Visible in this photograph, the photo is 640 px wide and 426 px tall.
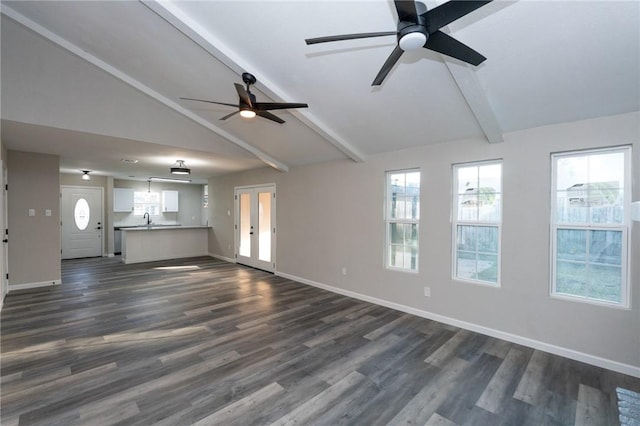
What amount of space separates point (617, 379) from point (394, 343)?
78.7 inches

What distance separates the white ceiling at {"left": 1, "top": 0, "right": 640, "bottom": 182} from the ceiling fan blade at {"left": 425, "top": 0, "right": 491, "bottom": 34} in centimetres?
85

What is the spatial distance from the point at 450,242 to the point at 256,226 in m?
4.86

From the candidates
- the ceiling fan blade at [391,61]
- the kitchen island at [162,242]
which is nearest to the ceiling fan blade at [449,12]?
the ceiling fan blade at [391,61]

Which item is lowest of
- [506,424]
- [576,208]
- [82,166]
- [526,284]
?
[506,424]

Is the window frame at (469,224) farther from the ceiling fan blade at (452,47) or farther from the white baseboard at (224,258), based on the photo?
the white baseboard at (224,258)

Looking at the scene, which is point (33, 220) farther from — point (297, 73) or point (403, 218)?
point (403, 218)

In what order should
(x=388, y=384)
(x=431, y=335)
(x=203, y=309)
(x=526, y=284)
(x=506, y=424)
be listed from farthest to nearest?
(x=203, y=309), (x=431, y=335), (x=526, y=284), (x=388, y=384), (x=506, y=424)

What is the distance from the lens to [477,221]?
3.75m

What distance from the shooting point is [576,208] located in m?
3.09

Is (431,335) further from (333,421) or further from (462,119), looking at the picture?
(462,119)

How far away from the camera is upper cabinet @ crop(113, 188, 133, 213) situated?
30.4 ft

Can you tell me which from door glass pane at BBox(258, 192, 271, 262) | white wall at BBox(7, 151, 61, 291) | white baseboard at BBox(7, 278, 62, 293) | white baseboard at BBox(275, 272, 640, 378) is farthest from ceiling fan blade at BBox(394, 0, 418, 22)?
white baseboard at BBox(7, 278, 62, 293)

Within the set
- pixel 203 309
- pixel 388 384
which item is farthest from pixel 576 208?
pixel 203 309

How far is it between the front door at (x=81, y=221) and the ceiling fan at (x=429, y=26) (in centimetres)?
994
